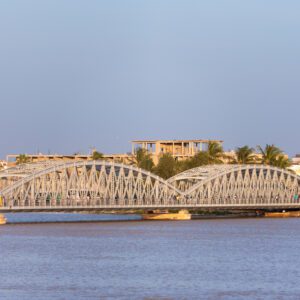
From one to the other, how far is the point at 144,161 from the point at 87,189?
171ft

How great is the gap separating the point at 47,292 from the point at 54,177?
63467 mm

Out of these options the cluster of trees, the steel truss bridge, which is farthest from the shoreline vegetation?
the steel truss bridge

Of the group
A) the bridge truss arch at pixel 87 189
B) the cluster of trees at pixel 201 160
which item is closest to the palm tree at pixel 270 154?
the cluster of trees at pixel 201 160

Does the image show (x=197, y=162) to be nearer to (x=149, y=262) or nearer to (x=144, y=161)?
(x=144, y=161)

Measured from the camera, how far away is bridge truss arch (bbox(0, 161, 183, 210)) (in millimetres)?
123256

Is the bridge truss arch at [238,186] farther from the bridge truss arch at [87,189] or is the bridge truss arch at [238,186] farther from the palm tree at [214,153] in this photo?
the palm tree at [214,153]

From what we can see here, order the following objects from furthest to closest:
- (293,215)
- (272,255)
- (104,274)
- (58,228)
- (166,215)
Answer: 1. (293,215)
2. (166,215)
3. (58,228)
4. (272,255)
5. (104,274)

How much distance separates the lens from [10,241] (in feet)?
321

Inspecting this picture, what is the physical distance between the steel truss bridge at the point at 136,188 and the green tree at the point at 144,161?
23.3 m

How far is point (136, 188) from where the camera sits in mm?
139750

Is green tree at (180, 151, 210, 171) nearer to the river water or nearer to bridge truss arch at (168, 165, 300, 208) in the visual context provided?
bridge truss arch at (168, 165, 300, 208)

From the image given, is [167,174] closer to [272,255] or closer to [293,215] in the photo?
[293,215]

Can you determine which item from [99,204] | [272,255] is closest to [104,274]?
[272,255]

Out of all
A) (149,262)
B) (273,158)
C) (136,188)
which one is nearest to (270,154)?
(273,158)
